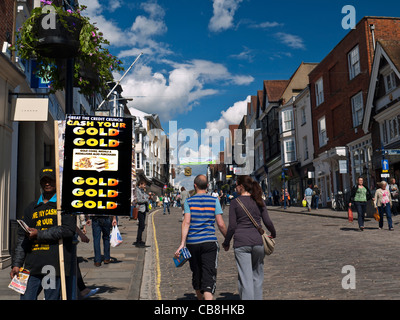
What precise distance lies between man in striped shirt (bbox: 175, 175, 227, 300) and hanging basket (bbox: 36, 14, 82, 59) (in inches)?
96.1

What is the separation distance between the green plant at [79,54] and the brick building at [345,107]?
21.5 meters

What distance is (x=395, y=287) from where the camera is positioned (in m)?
6.40

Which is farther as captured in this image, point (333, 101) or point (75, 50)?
point (333, 101)

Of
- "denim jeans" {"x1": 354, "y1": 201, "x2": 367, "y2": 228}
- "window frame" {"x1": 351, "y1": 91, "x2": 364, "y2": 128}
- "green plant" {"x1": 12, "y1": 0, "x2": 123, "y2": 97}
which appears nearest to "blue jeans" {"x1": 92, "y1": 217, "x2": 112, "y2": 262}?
"green plant" {"x1": 12, "y1": 0, "x2": 123, "y2": 97}

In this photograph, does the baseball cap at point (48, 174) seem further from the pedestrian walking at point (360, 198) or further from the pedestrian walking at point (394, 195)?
the pedestrian walking at point (394, 195)

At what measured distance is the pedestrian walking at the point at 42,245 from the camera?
434 cm

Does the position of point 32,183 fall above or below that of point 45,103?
below

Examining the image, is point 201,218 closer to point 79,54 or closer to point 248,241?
point 248,241

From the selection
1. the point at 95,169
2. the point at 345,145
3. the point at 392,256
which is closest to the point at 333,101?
the point at 345,145

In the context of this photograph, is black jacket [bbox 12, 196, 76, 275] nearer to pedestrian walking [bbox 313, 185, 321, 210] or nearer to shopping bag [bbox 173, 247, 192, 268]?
shopping bag [bbox 173, 247, 192, 268]

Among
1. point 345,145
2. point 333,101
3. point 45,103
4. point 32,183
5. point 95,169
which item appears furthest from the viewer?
point 333,101

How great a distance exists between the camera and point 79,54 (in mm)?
5723

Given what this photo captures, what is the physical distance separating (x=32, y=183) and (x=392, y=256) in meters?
9.58

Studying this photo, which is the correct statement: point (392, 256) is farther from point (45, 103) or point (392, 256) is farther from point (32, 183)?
point (32, 183)
